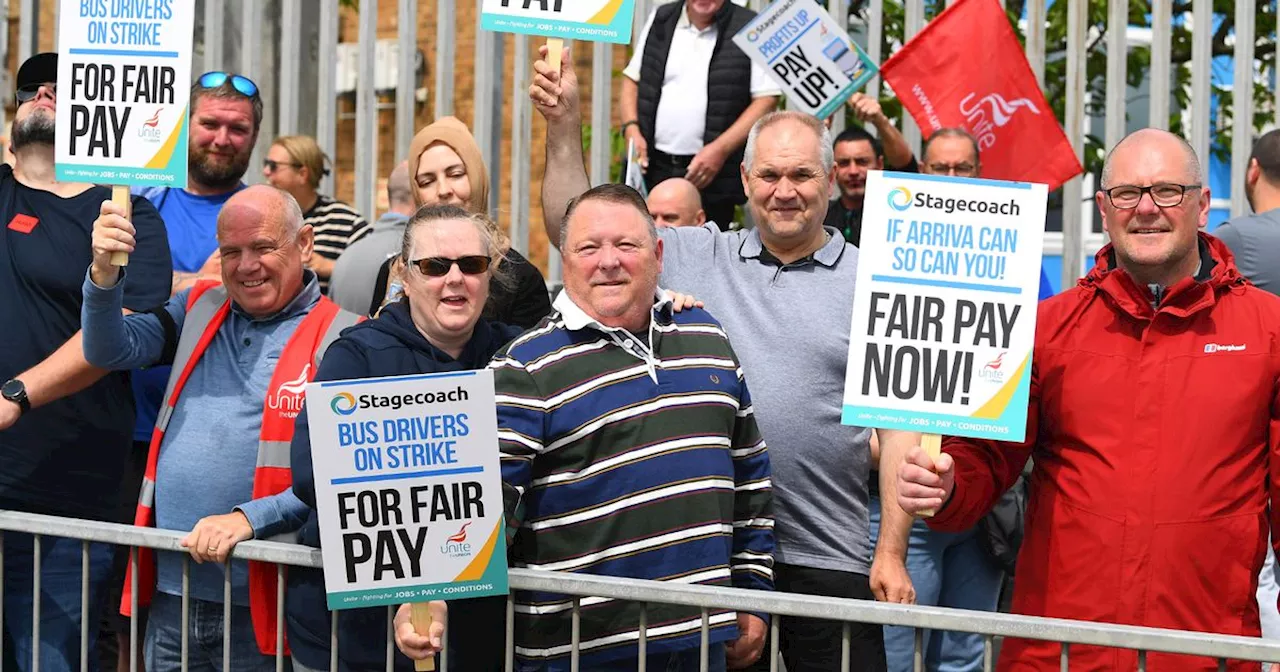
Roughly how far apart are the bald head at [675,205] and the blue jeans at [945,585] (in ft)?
4.47

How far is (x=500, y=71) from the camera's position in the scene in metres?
7.83

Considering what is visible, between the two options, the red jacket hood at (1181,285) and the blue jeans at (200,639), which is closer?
the red jacket hood at (1181,285)

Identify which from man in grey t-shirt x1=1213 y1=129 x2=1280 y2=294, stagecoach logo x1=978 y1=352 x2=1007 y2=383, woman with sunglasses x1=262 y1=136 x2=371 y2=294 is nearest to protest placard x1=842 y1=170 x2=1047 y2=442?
stagecoach logo x1=978 y1=352 x2=1007 y2=383

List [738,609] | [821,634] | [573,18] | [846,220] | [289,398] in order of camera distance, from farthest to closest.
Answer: [846,220], [573,18], [289,398], [821,634], [738,609]

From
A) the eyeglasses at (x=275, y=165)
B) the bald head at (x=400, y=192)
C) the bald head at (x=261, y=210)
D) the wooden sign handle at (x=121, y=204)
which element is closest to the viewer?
the wooden sign handle at (x=121, y=204)

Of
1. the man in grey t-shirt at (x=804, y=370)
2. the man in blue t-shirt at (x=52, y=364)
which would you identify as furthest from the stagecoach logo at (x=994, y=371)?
the man in blue t-shirt at (x=52, y=364)

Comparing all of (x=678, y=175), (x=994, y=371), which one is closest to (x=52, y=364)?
(x=994, y=371)

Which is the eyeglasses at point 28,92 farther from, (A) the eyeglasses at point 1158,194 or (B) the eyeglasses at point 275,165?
(A) the eyeglasses at point 1158,194

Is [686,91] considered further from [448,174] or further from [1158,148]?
[1158,148]

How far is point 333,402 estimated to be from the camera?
3.73m

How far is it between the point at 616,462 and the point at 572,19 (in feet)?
4.92

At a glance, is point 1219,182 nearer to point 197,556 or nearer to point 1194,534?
point 1194,534

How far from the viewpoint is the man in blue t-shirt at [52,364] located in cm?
489

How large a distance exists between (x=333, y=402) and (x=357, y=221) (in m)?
3.15
